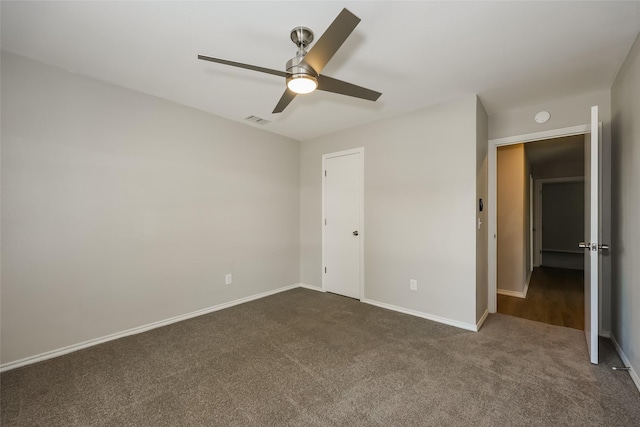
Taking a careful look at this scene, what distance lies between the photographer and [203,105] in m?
3.18

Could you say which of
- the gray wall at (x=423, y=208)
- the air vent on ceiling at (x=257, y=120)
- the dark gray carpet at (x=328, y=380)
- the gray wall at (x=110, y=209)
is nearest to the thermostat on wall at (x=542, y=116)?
the gray wall at (x=423, y=208)

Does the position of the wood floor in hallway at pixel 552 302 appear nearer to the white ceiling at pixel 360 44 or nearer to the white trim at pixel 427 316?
the white trim at pixel 427 316

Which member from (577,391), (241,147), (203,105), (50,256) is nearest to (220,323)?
(50,256)

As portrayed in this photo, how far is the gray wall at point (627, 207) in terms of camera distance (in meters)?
1.96

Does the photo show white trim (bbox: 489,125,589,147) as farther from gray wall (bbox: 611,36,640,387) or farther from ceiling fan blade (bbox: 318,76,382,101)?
ceiling fan blade (bbox: 318,76,382,101)

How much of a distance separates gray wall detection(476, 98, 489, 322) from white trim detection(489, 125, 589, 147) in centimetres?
15

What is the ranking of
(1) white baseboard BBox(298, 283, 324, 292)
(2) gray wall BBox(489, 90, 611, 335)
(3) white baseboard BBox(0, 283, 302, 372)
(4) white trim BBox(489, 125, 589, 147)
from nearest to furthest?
(3) white baseboard BBox(0, 283, 302, 372) < (2) gray wall BBox(489, 90, 611, 335) < (4) white trim BBox(489, 125, 589, 147) < (1) white baseboard BBox(298, 283, 324, 292)

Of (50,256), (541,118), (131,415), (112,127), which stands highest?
(541,118)

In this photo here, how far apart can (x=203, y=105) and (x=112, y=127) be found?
3.09 ft

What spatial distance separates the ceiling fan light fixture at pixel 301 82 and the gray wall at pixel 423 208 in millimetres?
1889

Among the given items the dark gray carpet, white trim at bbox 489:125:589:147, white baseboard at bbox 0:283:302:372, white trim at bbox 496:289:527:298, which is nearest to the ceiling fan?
the dark gray carpet

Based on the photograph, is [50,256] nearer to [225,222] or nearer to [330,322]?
[225,222]

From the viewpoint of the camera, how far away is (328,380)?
199cm

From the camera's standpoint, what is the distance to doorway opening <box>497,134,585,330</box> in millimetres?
3596
